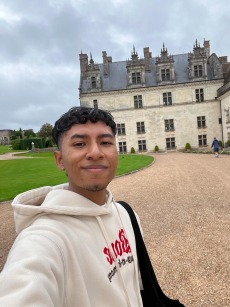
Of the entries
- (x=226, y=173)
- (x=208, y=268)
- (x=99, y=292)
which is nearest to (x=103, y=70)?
(x=226, y=173)

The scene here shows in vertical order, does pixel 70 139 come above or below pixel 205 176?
above

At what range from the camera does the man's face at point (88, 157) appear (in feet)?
4.62

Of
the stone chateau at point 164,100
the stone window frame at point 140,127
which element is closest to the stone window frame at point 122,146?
the stone chateau at point 164,100

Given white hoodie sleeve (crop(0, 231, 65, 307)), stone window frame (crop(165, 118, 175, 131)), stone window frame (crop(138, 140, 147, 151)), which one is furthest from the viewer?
stone window frame (crop(138, 140, 147, 151))

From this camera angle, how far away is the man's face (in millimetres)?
1407

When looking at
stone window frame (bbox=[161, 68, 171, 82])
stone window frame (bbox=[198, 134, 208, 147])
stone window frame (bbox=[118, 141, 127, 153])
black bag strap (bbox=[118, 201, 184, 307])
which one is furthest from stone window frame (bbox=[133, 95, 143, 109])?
black bag strap (bbox=[118, 201, 184, 307])

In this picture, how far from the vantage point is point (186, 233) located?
18.7 feet

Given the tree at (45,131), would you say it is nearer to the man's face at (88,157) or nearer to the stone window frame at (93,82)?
the stone window frame at (93,82)

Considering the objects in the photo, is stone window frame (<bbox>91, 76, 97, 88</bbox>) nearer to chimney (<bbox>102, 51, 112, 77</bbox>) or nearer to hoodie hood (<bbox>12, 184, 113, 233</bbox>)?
chimney (<bbox>102, 51, 112, 77</bbox>)

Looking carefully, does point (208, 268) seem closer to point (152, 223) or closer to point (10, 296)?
point (152, 223)

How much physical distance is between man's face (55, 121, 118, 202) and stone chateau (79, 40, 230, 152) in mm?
32746

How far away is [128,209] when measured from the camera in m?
1.85

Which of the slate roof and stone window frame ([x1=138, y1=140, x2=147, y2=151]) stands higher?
the slate roof

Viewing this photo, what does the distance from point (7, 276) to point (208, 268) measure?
13.3ft
